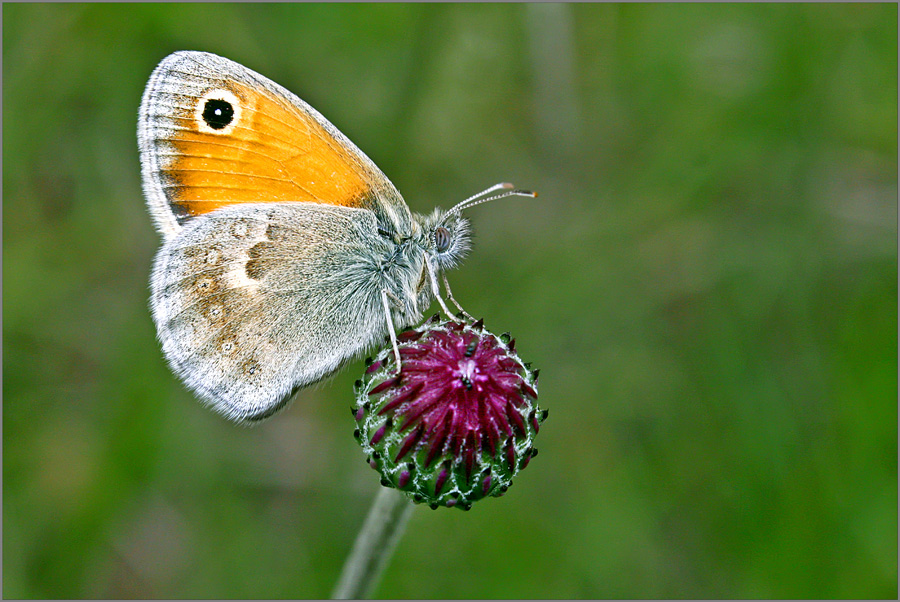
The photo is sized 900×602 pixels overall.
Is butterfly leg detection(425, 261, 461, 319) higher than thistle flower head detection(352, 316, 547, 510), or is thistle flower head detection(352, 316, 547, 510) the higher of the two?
butterfly leg detection(425, 261, 461, 319)

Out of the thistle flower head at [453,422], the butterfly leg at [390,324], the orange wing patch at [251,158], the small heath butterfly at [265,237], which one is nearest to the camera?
the thistle flower head at [453,422]

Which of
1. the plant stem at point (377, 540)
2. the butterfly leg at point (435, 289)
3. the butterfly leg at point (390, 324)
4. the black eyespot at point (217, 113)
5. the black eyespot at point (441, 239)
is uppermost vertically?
the black eyespot at point (217, 113)

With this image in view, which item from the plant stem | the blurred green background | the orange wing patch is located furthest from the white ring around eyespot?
the blurred green background

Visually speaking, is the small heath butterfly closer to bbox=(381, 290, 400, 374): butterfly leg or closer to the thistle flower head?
bbox=(381, 290, 400, 374): butterfly leg

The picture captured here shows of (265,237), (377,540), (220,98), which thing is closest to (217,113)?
(220,98)

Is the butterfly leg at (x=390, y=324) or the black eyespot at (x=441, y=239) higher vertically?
the black eyespot at (x=441, y=239)

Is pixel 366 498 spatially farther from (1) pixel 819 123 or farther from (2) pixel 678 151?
(1) pixel 819 123

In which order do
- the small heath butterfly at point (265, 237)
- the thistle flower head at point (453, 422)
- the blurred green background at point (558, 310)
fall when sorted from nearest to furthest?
the thistle flower head at point (453, 422)
the small heath butterfly at point (265, 237)
the blurred green background at point (558, 310)

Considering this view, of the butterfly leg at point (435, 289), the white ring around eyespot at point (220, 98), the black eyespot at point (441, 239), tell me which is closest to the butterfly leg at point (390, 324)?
the butterfly leg at point (435, 289)

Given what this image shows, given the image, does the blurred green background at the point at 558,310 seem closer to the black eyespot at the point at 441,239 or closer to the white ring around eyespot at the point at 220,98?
the black eyespot at the point at 441,239
